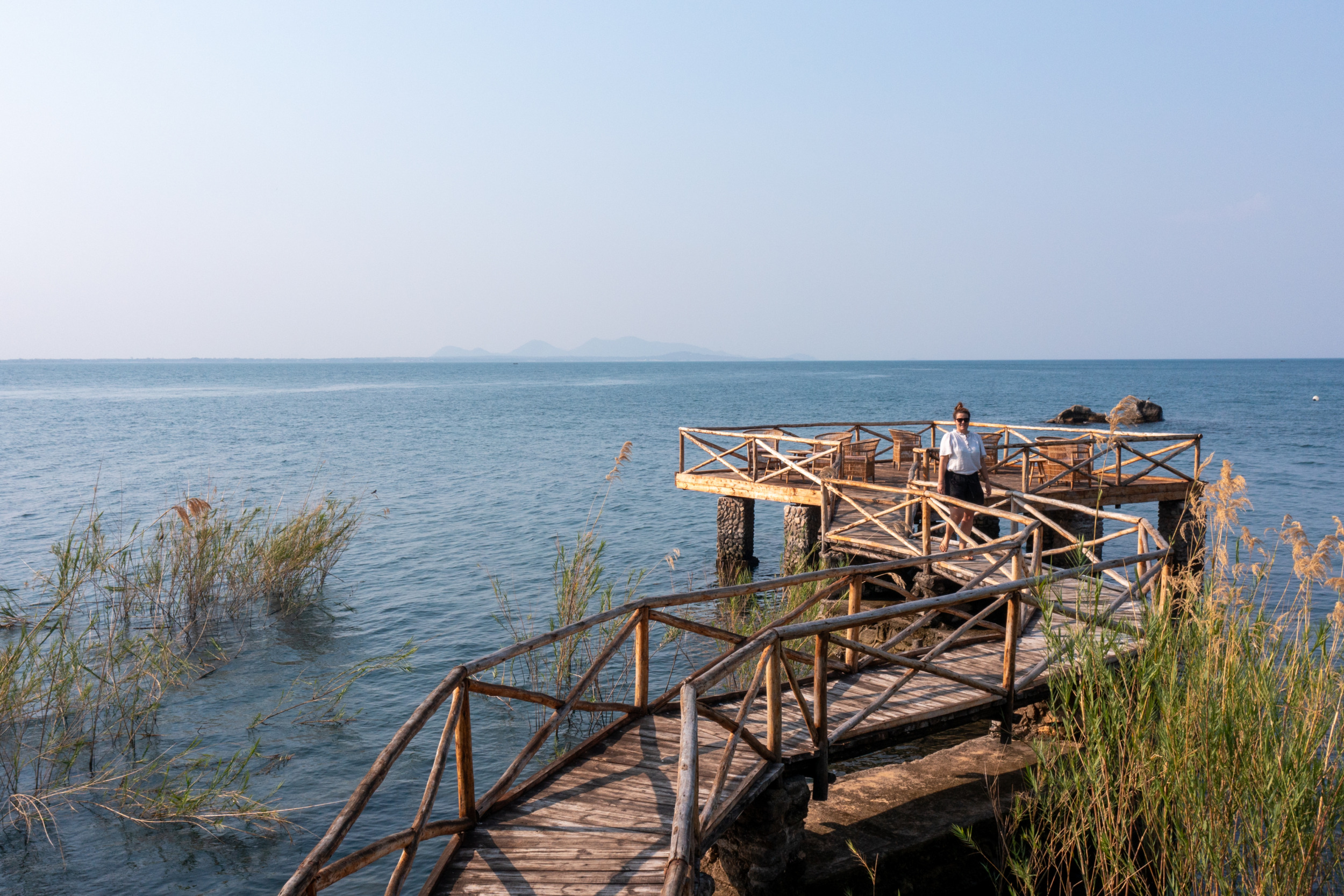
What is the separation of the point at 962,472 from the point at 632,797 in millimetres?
7285

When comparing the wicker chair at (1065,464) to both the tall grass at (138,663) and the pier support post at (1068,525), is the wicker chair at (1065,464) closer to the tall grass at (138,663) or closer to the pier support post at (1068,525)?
the pier support post at (1068,525)

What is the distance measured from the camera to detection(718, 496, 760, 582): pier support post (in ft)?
59.0

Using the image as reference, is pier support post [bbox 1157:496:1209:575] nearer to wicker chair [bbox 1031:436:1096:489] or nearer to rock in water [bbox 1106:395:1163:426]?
wicker chair [bbox 1031:436:1096:489]

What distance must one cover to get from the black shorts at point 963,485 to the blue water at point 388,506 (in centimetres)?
603

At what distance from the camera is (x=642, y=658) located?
6.50 m

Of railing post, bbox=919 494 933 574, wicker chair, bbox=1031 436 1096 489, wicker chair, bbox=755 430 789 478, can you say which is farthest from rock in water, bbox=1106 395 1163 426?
railing post, bbox=919 494 933 574

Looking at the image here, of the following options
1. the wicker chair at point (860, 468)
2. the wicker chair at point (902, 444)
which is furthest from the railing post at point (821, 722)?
the wicker chair at point (902, 444)

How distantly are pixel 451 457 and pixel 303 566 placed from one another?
25451mm

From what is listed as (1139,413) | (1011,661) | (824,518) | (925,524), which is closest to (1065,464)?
(824,518)

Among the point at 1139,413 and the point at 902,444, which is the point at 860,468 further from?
the point at 1139,413

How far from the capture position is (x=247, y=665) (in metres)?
12.6

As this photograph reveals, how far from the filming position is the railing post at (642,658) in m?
6.29

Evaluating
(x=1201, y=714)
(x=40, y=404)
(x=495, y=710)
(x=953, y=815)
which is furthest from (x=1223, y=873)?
(x=40, y=404)

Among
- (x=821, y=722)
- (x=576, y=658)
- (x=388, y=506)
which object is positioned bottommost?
(x=388, y=506)
